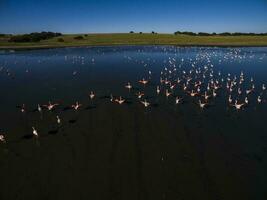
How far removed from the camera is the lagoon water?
53.1 ft

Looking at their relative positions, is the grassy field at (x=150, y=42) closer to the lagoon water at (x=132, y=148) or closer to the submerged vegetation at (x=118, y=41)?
the submerged vegetation at (x=118, y=41)

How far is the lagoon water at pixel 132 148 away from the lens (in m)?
16.2

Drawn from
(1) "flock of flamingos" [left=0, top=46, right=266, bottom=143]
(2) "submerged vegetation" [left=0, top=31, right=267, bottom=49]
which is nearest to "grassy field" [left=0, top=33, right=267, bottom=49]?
(2) "submerged vegetation" [left=0, top=31, right=267, bottom=49]

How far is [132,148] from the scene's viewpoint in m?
20.5

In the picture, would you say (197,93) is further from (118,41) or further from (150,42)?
(118,41)

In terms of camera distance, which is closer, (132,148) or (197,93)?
(132,148)

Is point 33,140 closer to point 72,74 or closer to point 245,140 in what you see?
point 245,140

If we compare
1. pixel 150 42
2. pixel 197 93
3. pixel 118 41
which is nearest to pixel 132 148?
pixel 197 93

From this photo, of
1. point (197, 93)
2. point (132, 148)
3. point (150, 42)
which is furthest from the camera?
point (150, 42)

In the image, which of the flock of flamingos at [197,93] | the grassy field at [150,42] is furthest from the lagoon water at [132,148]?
the grassy field at [150,42]

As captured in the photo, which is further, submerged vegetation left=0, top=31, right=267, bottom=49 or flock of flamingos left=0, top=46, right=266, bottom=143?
submerged vegetation left=0, top=31, right=267, bottom=49

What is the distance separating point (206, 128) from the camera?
23.5 m

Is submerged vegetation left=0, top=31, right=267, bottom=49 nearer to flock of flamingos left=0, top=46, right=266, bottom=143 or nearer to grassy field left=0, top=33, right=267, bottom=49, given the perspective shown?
grassy field left=0, top=33, right=267, bottom=49

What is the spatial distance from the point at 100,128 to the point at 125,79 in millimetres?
19786
